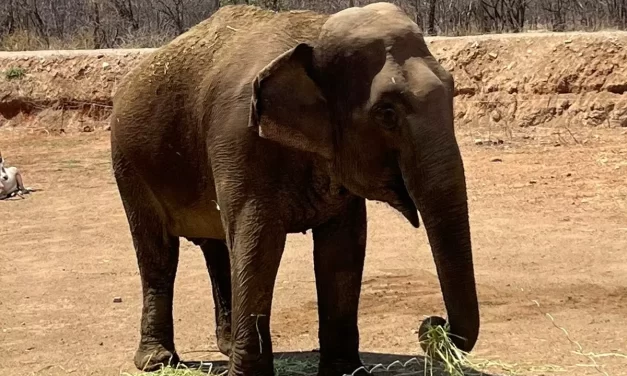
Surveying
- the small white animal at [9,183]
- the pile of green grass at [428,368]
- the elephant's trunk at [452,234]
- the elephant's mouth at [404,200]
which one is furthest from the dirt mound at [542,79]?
the elephant's trunk at [452,234]

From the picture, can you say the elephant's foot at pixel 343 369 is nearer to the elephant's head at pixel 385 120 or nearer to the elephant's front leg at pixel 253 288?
the elephant's front leg at pixel 253 288

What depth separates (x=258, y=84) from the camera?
17.3 feet

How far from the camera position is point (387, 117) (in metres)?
5.02

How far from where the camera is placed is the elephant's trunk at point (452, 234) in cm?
481

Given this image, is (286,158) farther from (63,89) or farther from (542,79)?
(63,89)

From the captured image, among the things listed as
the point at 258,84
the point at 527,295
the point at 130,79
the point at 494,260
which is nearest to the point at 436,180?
the point at 258,84

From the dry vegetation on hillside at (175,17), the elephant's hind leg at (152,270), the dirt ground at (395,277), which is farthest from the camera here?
the dry vegetation on hillside at (175,17)

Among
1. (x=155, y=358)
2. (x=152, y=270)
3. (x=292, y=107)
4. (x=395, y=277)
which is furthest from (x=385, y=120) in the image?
(x=395, y=277)

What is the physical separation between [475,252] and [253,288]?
476 cm

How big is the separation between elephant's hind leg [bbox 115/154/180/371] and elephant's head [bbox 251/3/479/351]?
1476 millimetres

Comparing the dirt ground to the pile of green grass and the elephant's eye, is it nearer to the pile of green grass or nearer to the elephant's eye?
the pile of green grass

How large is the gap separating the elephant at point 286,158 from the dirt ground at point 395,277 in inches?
43.1

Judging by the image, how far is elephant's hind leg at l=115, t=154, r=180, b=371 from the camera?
6.60 meters

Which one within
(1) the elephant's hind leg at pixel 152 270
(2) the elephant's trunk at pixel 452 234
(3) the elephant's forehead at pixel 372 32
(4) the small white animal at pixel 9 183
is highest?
(3) the elephant's forehead at pixel 372 32
